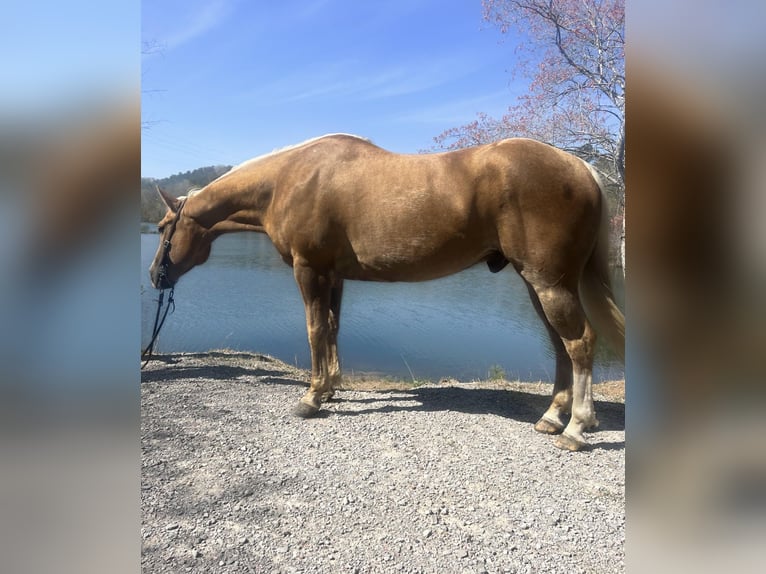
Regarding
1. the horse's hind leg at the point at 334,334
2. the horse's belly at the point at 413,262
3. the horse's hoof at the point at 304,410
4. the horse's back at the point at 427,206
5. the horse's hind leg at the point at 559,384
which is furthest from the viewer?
the horse's hind leg at the point at 334,334

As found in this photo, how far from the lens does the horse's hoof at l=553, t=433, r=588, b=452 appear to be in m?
2.90

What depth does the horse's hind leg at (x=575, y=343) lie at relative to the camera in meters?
2.90

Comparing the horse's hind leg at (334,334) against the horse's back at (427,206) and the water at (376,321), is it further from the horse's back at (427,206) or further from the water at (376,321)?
the water at (376,321)

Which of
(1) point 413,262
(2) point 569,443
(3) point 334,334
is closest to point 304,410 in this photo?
(3) point 334,334

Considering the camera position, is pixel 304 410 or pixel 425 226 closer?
pixel 425 226

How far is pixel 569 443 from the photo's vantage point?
2926 mm

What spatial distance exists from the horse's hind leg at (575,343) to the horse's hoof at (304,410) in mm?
1787

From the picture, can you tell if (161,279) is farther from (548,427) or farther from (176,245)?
(548,427)

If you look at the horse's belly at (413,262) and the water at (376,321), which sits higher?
the horse's belly at (413,262)

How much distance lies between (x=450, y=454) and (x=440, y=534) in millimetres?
747

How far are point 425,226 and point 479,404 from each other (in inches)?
Result: 67.6

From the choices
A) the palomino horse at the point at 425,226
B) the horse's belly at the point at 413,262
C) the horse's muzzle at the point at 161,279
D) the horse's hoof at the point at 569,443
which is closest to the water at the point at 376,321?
the horse's muzzle at the point at 161,279
